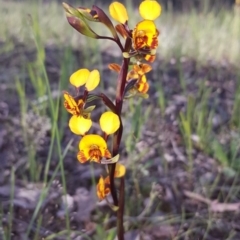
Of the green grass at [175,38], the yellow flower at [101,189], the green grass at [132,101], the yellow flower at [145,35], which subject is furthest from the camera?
the green grass at [175,38]

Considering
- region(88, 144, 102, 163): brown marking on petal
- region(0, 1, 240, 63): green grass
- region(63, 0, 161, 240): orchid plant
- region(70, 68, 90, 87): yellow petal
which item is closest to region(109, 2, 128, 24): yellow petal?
region(63, 0, 161, 240): orchid plant

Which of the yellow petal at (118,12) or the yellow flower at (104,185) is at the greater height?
the yellow petal at (118,12)

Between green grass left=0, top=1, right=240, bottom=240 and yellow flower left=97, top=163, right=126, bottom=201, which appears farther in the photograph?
green grass left=0, top=1, right=240, bottom=240

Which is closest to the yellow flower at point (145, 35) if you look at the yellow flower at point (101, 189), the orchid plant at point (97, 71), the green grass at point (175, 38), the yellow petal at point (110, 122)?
the orchid plant at point (97, 71)

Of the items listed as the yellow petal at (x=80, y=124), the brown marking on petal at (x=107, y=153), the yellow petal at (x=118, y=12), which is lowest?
the brown marking on petal at (x=107, y=153)

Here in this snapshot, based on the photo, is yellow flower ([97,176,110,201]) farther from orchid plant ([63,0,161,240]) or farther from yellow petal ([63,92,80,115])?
yellow petal ([63,92,80,115])

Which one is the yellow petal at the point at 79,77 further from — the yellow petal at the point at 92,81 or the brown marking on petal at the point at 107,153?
the brown marking on petal at the point at 107,153

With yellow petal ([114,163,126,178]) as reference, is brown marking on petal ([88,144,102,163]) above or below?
above

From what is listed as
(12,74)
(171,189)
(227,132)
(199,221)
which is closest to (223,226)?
(199,221)
